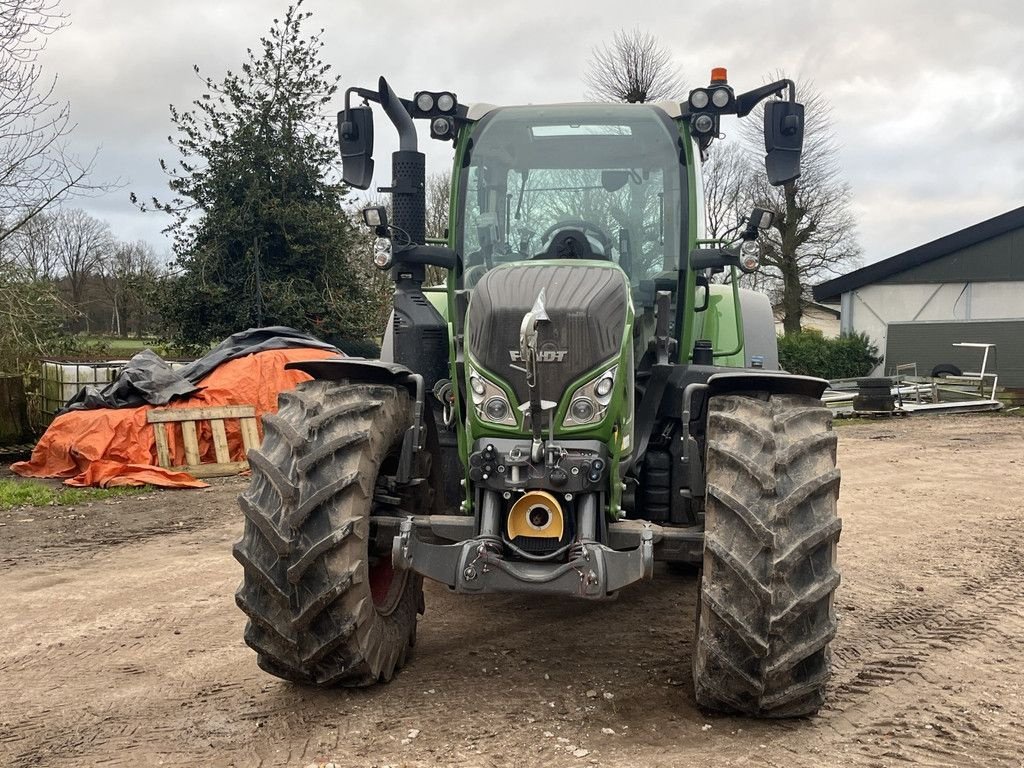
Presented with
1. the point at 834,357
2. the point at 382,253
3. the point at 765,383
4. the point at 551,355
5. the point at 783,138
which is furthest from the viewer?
the point at 834,357

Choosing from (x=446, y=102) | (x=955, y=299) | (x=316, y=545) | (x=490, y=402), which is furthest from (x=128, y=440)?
(x=955, y=299)

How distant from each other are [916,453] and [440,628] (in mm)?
9523

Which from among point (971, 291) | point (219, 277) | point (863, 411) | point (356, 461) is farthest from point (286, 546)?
point (971, 291)

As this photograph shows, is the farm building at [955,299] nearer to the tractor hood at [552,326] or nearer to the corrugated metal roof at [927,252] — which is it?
the corrugated metal roof at [927,252]

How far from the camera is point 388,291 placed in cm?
1947

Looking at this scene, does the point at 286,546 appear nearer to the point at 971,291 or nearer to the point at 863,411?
the point at 863,411

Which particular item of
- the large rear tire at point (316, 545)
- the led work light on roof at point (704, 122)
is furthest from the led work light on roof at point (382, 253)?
the led work light on roof at point (704, 122)

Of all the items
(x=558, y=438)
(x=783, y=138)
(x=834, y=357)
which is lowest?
(x=834, y=357)

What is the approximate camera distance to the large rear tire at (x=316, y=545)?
3.52 metres

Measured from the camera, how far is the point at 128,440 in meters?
10.4

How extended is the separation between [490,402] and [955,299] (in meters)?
22.8

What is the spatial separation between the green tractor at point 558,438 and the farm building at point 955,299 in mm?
19778

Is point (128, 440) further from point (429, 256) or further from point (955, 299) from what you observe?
point (955, 299)

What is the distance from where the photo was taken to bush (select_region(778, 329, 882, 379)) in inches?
968
